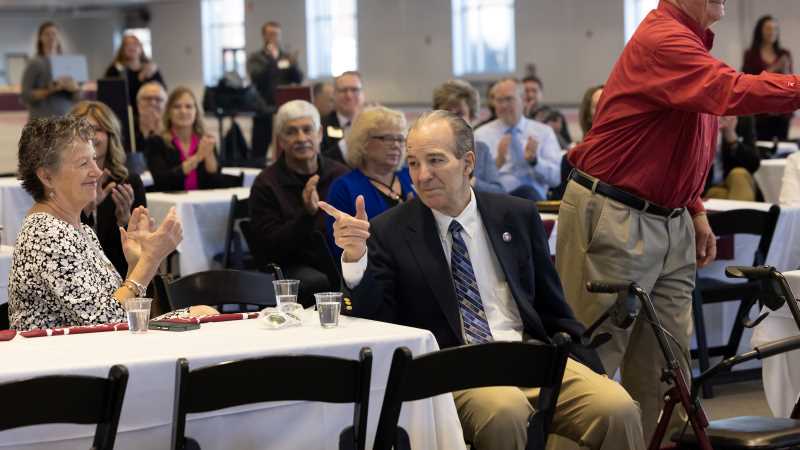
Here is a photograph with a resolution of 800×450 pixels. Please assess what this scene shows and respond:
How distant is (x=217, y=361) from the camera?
9.05ft

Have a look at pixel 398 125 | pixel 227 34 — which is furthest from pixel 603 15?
pixel 398 125

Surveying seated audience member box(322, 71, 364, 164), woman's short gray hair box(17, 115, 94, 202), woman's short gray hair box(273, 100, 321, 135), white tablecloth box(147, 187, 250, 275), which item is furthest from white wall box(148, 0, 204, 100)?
woman's short gray hair box(17, 115, 94, 202)

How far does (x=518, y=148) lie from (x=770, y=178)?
5.37 feet

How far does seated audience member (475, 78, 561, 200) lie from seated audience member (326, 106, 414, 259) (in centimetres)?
252

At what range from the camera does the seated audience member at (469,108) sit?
695 centimetres

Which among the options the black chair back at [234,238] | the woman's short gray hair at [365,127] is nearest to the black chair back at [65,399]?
the woman's short gray hair at [365,127]

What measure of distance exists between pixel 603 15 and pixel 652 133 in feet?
→ 53.3

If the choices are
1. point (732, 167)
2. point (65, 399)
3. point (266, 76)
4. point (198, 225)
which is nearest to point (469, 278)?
point (65, 399)

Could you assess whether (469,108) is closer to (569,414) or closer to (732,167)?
(732,167)

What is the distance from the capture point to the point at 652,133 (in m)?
3.95

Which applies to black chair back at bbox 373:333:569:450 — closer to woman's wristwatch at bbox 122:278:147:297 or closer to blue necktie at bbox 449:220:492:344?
blue necktie at bbox 449:220:492:344

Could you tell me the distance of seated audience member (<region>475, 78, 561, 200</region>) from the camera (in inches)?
305

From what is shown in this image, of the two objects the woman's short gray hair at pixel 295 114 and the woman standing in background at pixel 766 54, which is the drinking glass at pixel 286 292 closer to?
the woman's short gray hair at pixel 295 114

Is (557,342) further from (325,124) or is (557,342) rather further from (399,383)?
(325,124)
